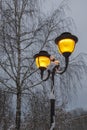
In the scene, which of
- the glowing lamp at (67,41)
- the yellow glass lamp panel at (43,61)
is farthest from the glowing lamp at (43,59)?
the glowing lamp at (67,41)

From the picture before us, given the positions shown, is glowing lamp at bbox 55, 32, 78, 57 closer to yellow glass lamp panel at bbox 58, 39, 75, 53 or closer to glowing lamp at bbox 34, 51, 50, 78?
yellow glass lamp panel at bbox 58, 39, 75, 53

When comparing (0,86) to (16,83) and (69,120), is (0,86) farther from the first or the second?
(69,120)

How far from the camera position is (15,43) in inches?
467

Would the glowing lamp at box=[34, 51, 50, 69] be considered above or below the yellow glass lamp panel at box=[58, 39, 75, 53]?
below

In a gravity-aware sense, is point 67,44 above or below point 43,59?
above

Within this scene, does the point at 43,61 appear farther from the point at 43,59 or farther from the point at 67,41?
the point at 67,41

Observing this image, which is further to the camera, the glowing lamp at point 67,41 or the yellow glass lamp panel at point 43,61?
the yellow glass lamp panel at point 43,61

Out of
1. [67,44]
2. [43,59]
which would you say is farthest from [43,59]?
[67,44]

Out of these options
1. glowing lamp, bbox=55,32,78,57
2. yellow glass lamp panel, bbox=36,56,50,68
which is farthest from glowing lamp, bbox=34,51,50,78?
glowing lamp, bbox=55,32,78,57

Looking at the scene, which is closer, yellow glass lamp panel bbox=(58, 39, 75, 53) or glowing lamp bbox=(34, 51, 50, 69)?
yellow glass lamp panel bbox=(58, 39, 75, 53)

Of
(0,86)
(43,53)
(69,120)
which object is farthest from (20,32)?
(69,120)

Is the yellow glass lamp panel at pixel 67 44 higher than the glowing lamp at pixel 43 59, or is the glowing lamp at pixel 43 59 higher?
the yellow glass lamp panel at pixel 67 44

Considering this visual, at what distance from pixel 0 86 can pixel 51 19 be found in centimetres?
278

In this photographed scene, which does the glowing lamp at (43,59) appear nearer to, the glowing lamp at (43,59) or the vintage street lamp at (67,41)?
the glowing lamp at (43,59)
